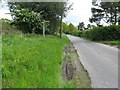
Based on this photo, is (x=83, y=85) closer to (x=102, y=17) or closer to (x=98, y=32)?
(x=98, y=32)

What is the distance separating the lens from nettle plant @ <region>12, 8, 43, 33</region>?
14570 mm

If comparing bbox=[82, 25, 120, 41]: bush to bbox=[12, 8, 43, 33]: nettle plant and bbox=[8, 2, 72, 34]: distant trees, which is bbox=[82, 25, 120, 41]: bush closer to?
bbox=[8, 2, 72, 34]: distant trees

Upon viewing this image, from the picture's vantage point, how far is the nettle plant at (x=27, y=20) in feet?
47.8

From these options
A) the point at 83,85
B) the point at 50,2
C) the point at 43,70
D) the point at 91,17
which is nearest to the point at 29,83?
→ the point at 43,70

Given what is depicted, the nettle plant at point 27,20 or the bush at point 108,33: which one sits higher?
the nettle plant at point 27,20

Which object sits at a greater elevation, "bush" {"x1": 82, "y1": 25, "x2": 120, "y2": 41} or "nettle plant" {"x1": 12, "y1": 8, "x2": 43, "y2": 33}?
"nettle plant" {"x1": 12, "y1": 8, "x2": 43, "y2": 33}

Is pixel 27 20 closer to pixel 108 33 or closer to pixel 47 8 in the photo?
pixel 47 8

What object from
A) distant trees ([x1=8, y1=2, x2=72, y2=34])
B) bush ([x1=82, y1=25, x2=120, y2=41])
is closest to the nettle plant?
distant trees ([x1=8, y1=2, x2=72, y2=34])

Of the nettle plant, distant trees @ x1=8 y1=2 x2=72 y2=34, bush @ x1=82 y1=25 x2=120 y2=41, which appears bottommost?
bush @ x1=82 y1=25 x2=120 y2=41

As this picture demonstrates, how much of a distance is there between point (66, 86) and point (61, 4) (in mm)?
15336

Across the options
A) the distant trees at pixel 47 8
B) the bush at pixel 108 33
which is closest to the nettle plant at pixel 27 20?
the distant trees at pixel 47 8

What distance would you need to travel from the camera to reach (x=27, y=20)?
1441cm

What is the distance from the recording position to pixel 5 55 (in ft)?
15.1

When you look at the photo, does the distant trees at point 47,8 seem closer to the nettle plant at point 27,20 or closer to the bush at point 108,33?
the nettle plant at point 27,20
